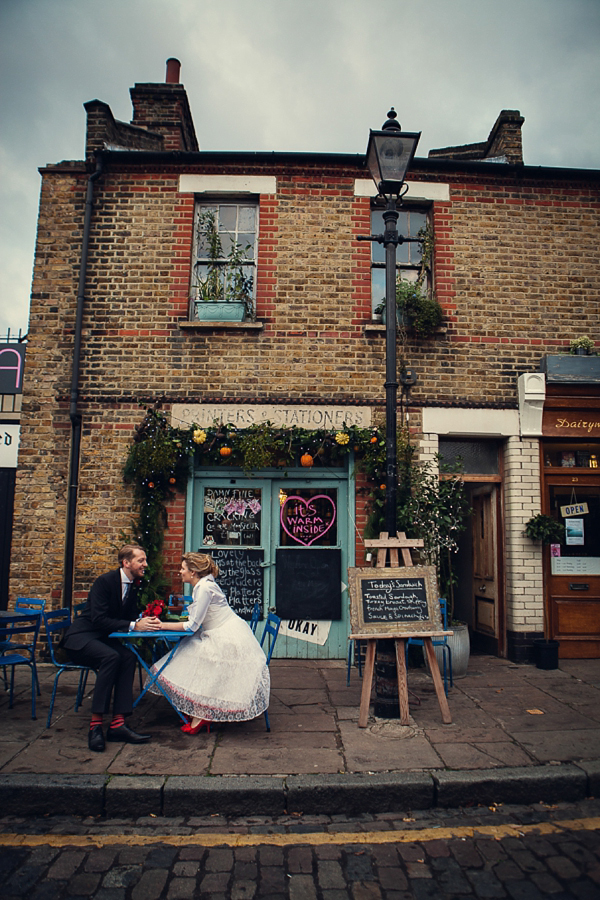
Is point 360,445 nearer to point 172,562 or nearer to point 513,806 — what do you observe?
point 172,562

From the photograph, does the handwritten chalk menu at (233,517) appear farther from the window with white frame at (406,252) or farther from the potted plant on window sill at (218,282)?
the window with white frame at (406,252)

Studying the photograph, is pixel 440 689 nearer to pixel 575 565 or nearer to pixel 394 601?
pixel 394 601

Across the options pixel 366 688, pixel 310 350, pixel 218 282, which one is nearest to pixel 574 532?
pixel 366 688

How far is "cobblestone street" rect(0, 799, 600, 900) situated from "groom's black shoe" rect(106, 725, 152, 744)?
2.77 feet

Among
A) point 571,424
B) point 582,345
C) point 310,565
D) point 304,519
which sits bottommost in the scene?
point 310,565

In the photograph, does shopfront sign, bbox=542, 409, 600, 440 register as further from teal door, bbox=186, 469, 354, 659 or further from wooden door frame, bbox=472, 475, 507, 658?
teal door, bbox=186, 469, 354, 659

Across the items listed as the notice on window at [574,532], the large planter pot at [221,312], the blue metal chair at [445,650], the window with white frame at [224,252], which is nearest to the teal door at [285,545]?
the blue metal chair at [445,650]

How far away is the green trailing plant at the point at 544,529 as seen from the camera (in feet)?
23.3

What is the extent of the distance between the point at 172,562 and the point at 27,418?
8.84 ft

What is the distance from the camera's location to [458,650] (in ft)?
20.9

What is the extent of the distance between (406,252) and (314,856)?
728cm

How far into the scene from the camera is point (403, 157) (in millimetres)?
5289

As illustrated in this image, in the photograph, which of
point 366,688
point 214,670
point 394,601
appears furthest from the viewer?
point 394,601

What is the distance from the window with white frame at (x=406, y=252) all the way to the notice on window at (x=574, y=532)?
3810 mm
